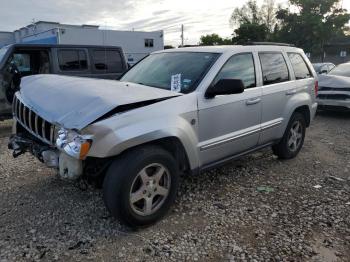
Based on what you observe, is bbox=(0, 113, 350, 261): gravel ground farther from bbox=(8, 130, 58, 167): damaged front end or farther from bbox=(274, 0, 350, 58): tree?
bbox=(274, 0, 350, 58): tree

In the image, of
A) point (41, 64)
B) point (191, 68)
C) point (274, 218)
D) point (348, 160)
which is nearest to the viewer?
point (274, 218)

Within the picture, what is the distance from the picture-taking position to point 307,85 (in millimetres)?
5625

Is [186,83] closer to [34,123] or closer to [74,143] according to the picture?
[74,143]

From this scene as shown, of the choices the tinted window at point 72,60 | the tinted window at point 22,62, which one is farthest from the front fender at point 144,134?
the tinted window at point 22,62

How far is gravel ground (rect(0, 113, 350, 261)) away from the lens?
3.07 meters

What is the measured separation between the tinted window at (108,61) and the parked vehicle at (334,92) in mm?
5362

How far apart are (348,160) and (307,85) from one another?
1.37 m

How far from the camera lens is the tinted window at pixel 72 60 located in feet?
26.6

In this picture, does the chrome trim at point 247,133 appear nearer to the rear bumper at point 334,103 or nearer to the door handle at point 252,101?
the door handle at point 252,101

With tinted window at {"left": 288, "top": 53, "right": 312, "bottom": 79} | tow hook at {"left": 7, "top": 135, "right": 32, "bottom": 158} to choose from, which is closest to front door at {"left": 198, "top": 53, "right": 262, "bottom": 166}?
tinted window at {"left": 288, "top": 53, "right": 312, "bottom": 79}

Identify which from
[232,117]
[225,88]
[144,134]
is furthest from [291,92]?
[144,134]

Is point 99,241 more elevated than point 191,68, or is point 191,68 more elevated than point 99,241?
point 191,68

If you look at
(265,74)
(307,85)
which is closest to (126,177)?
(265,74)

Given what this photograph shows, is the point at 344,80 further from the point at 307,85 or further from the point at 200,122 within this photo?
the point at 200,122
